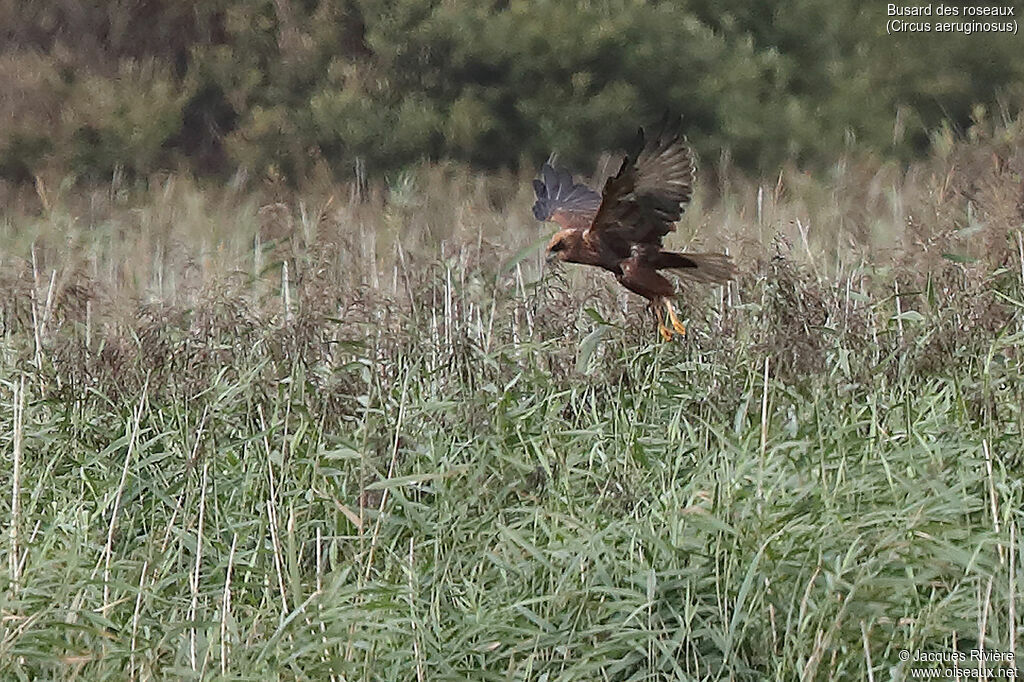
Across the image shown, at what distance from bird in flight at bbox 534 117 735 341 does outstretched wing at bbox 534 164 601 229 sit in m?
0.33

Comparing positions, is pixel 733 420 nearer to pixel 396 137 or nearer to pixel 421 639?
pixel 421 639

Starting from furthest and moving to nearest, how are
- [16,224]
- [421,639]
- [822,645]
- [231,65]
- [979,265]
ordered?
[231,65]
[16,224]
[979,265]
[421,639]
[822,645]

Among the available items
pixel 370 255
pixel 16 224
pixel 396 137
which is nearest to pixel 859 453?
pixel 370 255

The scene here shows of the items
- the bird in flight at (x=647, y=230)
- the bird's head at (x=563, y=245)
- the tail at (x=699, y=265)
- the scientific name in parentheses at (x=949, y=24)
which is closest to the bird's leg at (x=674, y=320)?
the bird in flight at (x=647, y=230)

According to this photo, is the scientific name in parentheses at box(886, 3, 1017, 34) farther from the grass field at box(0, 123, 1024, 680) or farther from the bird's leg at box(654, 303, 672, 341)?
the bird's leg at box(654, 303, 672, 341)

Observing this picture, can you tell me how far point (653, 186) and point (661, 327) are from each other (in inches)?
16.4

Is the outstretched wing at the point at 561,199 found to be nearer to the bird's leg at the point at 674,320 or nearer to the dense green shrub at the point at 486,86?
the bird's leg at the point at 674,320

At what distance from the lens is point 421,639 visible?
8.27 ft

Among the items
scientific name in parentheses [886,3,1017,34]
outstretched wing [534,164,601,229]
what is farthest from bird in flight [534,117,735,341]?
scientific name in parentheses [886,3,1017,34]

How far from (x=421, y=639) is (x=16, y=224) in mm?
7922

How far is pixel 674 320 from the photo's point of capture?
3.67 meters

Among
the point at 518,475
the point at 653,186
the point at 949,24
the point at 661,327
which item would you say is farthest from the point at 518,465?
the point at 949,24

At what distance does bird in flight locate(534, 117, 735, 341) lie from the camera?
148 inches

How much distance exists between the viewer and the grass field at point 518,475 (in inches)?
98.3
